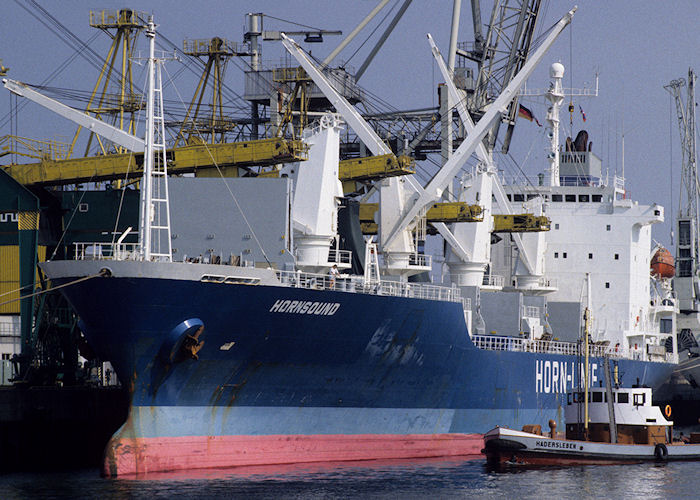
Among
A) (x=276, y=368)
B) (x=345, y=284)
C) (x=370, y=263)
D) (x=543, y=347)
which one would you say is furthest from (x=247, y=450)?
(x=543, y=347)

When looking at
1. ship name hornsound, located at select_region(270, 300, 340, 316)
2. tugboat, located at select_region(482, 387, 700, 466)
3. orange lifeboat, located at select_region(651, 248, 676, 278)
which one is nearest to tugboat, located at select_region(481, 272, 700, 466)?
tugboat, located at select_region(482, 387, 700, 466)

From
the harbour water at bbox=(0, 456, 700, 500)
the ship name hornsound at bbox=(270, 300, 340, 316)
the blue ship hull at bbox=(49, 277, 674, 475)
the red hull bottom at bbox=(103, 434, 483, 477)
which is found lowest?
the harbour water at bbox=(0, 456, 700, 500)

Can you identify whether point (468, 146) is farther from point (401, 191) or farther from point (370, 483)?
point (370, 483)

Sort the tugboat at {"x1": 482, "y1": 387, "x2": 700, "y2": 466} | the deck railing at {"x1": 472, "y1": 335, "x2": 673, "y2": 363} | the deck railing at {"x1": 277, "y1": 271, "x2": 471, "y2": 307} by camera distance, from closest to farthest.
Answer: the deck railing at {"x1": 277, "y1": 271, "x2": 471, "y2": 307}
the tugboat at {"x1": 482, "y1": 387, "x2": 700, "y2": 466}
the deck railing at {"x1": 472, "y1": 335, "x2": 673, "y2": 363}

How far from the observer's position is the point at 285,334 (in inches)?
1151

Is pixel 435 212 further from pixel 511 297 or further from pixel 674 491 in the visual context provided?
pixel 674 491

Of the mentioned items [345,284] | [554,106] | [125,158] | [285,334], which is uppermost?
[554,106]

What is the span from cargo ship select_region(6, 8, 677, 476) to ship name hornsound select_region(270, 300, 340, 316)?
0.04m

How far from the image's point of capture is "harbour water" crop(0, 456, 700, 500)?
84.2 ft

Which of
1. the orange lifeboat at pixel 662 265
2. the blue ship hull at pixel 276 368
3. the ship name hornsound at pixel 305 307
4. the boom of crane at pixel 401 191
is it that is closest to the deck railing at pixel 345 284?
the ship name hornsound at pixel 305 307

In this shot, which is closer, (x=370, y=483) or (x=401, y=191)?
(x=370, y=483)

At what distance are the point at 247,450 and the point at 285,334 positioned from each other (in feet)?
10.6

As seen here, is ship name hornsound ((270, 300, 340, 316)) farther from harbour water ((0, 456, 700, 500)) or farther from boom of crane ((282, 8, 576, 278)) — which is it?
boom of crane ((282, 8, 576, 278))

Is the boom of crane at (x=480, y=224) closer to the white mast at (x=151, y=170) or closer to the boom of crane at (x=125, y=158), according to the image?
the boom of crane at (x=125, y=158)
